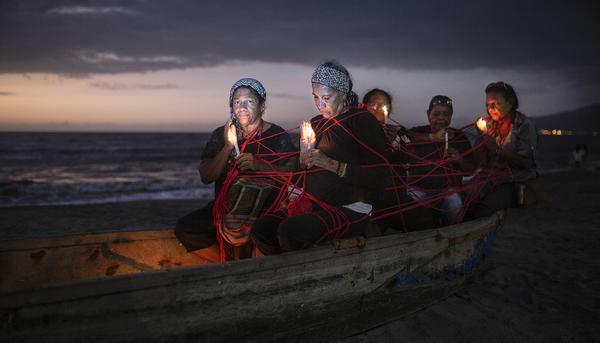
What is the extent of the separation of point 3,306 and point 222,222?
1506mm

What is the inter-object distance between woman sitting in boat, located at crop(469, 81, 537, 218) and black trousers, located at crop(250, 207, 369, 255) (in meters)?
1.77

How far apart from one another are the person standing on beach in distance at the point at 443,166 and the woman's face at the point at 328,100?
52.4 inches

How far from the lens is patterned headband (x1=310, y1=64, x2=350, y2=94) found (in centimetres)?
284

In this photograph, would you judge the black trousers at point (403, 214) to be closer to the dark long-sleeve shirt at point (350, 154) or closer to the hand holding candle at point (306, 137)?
the dark long-sleeve shirt at point (350, 154)

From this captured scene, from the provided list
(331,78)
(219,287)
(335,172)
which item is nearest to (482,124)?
(331,78)

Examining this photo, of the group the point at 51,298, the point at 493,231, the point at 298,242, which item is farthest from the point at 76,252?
the point at 493,231

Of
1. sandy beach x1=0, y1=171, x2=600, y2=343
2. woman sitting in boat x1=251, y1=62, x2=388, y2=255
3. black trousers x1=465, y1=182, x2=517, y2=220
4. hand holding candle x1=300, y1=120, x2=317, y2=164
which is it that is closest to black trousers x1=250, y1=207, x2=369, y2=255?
woman sitting in boat x1=251, y1=62, x2=388, y2=255

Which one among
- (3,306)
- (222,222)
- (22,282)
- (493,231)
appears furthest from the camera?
(493,231)

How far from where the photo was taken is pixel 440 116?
13.4 ft

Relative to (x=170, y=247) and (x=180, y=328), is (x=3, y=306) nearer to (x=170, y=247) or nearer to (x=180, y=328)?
(x=180, y=328)

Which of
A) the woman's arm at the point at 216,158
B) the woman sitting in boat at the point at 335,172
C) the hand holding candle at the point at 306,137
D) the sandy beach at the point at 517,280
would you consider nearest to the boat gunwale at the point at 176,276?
the woman sitting in boat at the point at 335,172

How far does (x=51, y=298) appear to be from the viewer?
182 cm

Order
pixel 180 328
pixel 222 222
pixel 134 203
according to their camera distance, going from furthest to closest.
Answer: pixel 134 203 → pixel 222 222 → pixel 180 328

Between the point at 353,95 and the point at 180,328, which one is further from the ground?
the point at 353,95
